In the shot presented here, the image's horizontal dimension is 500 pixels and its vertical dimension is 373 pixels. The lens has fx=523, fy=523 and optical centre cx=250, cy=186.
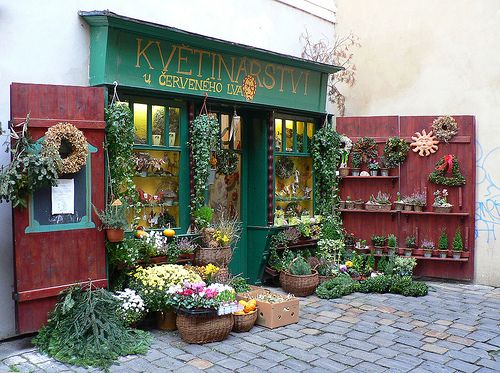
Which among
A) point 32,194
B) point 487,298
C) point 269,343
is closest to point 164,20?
point 32,194

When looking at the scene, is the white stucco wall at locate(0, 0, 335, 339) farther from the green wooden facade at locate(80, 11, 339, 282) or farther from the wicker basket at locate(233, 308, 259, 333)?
→ the wicker basket at locate(233, 308, 259, 333)

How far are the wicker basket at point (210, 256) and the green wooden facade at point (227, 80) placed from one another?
456 mm

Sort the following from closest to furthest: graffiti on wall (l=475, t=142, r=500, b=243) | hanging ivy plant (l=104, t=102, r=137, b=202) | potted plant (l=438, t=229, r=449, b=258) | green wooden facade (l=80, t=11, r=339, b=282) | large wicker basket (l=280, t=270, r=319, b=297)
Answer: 1. hanging ivy plant (l=104, t=102, r=137, b=202)
2. green wooden facade (l=80, t=11, r=339, b=282)
3. large wicker basket (l=280, t=270, r=319, b=297)
4. graffiti on wall (l=475, t=142, r=500, b=243)
5. potted plant (l=438, t=229, r=449, b=258)

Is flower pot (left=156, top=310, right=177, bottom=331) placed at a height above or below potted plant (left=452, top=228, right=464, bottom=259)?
below

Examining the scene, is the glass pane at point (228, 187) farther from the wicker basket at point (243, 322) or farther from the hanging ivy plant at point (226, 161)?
the wicker basket at point (243, 322)

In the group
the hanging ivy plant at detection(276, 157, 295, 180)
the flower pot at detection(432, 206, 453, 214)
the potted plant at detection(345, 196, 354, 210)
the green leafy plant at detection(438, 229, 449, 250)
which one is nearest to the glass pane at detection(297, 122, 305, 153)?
the hanging ivy plant at detection(276, 157, 295, 180)

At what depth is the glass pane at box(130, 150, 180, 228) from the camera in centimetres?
718

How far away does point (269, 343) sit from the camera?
19.8 ft

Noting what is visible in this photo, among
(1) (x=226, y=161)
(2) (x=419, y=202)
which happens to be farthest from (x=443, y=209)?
(1) (x=226, y=161)

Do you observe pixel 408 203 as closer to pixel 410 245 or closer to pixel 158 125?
pixel 410 245

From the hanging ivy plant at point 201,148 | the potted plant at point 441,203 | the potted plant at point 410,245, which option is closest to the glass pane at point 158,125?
the hanging ivy plant at point 201,148

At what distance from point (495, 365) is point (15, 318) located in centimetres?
524

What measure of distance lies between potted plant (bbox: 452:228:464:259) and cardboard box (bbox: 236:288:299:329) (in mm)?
Answer: 3716

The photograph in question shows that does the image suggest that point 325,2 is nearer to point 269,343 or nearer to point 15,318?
point 269,343
